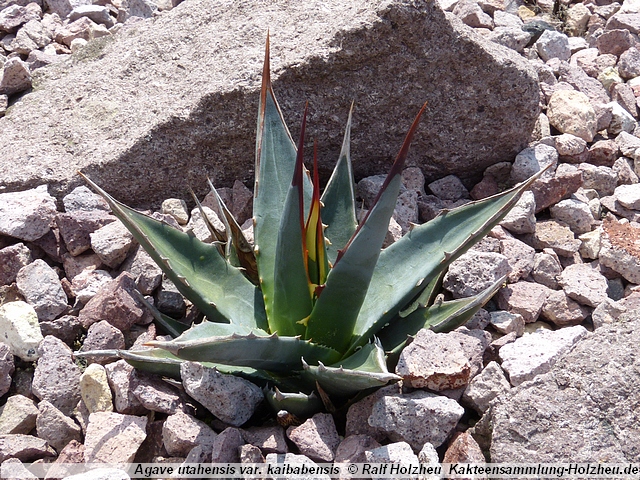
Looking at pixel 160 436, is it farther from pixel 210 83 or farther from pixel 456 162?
pixel 456 162

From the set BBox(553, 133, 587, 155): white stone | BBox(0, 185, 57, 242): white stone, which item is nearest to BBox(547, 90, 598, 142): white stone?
BBox(553, 133, 587, 155): white stone

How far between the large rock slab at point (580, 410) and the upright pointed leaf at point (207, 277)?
762 mm

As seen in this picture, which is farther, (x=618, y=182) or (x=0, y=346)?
(x=618, y=182)

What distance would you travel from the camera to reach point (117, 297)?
207 cm

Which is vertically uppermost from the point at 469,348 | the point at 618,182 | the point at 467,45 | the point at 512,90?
the point at 467,45

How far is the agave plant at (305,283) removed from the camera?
154 cm

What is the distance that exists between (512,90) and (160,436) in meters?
1.87

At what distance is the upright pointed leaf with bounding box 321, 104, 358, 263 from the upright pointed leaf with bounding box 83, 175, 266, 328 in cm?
31

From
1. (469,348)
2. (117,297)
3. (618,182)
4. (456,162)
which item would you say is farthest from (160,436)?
(618,182)

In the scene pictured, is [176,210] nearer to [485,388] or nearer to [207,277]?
[207,277]

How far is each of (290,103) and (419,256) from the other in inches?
36.7

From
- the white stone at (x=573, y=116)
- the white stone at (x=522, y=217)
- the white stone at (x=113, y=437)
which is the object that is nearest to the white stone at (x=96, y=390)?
the white stone at (x=113, y=437)

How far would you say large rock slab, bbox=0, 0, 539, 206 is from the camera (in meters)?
2.39

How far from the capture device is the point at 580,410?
4.88 feet
